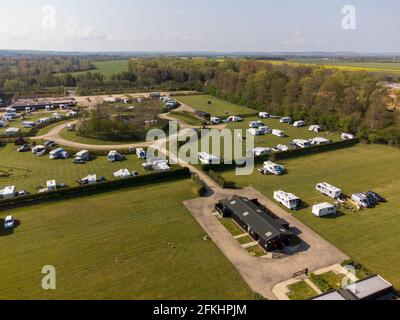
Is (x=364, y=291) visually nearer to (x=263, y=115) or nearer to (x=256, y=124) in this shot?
(x=256, y=124)

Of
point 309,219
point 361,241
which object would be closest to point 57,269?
point 309,219

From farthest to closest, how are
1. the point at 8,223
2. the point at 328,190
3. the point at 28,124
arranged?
1. the point at 28,124
2. the point at 328,190
3. the point at 8,223

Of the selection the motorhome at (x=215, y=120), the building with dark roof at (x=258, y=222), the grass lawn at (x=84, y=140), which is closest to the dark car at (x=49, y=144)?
the grass lawn at (x=84, y=140)

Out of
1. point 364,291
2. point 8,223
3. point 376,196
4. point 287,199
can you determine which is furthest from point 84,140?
point 364,291

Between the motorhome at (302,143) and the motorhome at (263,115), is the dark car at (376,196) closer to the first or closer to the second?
the motorhome at (302,143)

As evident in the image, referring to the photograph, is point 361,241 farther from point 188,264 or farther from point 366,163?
point 366,163

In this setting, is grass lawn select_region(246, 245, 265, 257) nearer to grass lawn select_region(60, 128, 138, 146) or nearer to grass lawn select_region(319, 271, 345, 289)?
grass lawn select_region(319, 271, 345, 289)

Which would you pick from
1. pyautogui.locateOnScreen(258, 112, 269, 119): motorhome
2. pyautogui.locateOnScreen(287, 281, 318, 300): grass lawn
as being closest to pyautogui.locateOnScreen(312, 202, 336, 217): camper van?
pyautogui.locateOnScreen(287, 281, 318, 300): grass lawn
